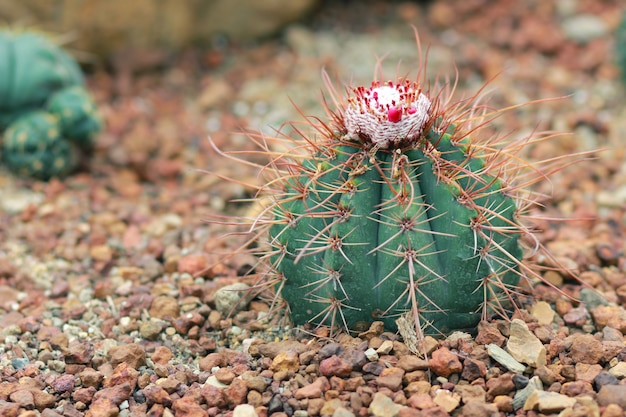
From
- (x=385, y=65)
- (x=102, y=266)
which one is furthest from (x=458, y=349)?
(x=385, y=65)

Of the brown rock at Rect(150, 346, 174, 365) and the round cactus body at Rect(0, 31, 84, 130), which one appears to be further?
the round cactus body at Rect(0, 31, 84, 130)

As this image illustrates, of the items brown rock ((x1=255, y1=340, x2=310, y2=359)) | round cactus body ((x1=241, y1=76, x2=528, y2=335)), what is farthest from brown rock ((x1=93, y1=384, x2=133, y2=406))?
round cactus body ((x1=241, y1=76, x2=528, y2=335))

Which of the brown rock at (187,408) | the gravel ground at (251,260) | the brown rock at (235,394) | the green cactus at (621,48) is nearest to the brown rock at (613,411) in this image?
the gravel ground at (251,260)

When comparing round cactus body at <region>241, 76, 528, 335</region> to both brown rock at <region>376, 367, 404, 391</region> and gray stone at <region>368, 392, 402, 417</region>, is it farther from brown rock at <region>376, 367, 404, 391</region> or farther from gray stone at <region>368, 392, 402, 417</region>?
gray stone at <region>368, 392, 402, 417</region>

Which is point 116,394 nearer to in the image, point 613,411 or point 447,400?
point 447,400

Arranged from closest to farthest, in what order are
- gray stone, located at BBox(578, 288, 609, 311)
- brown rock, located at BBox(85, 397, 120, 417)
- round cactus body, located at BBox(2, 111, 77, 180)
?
brown rock, located at BBox(85, 397, 120, 417) → gray stone, located at BBox(578, 288, 609, 311) → round cactus body, located at BBox(2, 111, 77, 180)

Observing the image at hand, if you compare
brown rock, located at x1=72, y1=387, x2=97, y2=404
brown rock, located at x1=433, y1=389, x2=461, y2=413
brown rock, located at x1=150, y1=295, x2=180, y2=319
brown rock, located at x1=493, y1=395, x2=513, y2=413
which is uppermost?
brown rock, located at x1=150, y1=295, x2=180, y2=319
